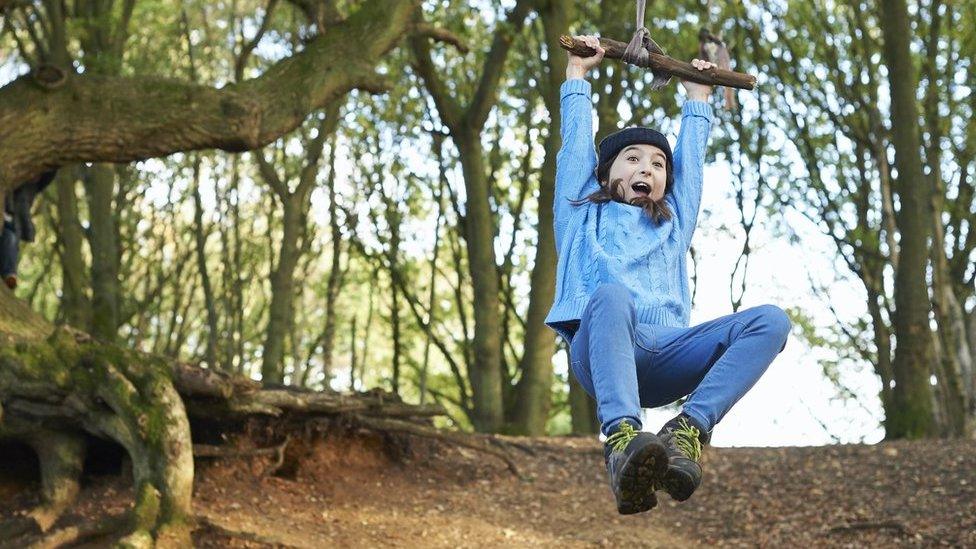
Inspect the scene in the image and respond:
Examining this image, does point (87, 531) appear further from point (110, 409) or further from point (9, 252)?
point (9, 252)

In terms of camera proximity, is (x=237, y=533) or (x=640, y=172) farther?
(x=237, y=533)

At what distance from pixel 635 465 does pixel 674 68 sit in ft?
5.97

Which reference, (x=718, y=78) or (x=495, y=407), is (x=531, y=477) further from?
(x=718, y=78)

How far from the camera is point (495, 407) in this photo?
14.4m

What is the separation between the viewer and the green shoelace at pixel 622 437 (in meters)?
4.56

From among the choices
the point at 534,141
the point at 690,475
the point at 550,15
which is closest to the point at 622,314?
the point at 690,475

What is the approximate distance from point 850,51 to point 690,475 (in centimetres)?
1425

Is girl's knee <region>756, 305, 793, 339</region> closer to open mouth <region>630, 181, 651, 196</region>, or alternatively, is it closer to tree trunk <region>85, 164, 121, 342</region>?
open mouth <region>630, 181, 651, 196</region>

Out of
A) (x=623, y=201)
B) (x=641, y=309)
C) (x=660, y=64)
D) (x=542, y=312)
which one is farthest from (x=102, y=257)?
(x=641, y=309)

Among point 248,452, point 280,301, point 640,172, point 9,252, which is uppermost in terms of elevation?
point 280,301

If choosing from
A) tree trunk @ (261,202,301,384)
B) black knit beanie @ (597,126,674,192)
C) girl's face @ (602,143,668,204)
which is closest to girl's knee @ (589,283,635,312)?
girl's face @ (602,143,668,204)

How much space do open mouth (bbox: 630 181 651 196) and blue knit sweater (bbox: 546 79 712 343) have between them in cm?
11

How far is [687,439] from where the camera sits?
471 cm

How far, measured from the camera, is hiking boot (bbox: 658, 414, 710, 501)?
4.48m
